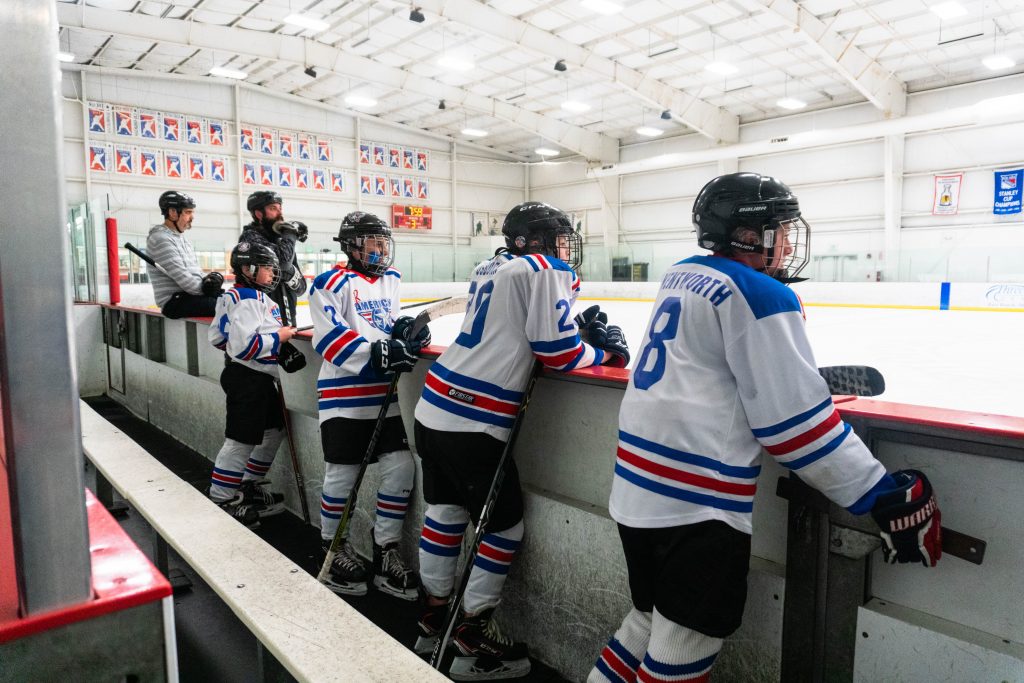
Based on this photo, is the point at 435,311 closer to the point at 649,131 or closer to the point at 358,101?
the point at 358,101

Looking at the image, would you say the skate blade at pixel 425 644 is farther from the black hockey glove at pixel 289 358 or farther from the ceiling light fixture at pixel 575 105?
the ceiling light fixture at pixel 575 105

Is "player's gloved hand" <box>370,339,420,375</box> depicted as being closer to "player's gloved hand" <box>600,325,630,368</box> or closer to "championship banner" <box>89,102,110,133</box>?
"player's gloved hand" <box>600,325,630,368</box>

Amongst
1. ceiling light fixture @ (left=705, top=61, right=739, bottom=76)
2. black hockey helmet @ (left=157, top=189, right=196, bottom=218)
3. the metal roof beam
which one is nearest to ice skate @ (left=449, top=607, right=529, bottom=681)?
black hockey helmet @ (left=157, top=189, right=196, bottom=218)

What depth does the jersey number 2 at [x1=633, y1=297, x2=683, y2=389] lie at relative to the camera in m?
1.28

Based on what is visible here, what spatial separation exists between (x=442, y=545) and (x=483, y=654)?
0.29 meters

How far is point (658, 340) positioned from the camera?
1.31 metres

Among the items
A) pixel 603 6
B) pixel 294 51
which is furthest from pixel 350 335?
pixel 294 51

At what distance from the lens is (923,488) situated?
112 cm

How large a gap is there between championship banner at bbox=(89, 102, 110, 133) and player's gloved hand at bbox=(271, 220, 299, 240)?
11935 millimetres

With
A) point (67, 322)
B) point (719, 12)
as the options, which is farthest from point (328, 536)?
point (719, 12)

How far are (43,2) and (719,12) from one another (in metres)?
11.7

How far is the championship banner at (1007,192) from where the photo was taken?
12.2 meters

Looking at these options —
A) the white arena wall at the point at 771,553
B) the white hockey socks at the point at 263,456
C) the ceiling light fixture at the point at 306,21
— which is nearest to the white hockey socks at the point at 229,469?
the white hockey socks at the point at 263,456

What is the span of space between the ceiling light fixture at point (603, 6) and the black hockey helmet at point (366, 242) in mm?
8666
